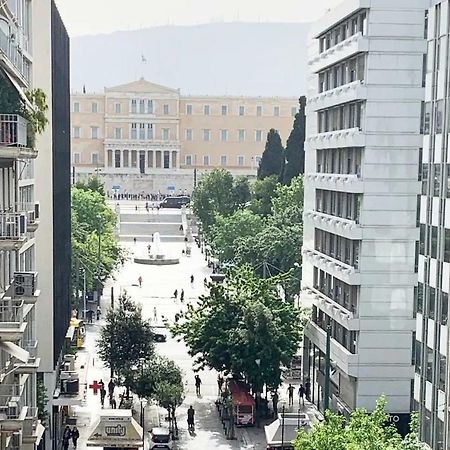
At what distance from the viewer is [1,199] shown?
21.1 metres

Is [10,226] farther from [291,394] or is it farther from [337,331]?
[291,394]

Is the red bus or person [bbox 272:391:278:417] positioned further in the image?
person [bbox 272:391:278:417]

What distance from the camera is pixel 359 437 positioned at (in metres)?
19.3

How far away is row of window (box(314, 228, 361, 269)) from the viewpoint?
108ft

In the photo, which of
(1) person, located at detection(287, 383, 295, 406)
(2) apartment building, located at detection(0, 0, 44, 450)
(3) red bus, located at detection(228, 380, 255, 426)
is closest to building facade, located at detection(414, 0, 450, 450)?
(2) apartment building, located at detection(0, 0, 44, 450)

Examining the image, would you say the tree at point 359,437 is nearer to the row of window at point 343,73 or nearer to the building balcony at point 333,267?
Result: the building balcony at point 333,267

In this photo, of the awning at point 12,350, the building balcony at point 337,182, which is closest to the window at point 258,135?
the building balcony at point 337,182

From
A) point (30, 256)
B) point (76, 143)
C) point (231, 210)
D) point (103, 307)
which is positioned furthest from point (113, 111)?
point (30, 256)

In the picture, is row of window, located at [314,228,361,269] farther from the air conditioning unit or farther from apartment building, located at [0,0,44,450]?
the air conditioning unit

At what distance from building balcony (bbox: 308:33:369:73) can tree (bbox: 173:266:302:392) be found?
8534 millimetres

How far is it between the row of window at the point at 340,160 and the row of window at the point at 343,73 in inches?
92.5

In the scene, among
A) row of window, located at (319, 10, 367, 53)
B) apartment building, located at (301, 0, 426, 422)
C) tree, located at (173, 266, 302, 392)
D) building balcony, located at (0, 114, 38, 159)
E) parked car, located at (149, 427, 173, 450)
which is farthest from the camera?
tree, located at (173, 266, 302, 392)

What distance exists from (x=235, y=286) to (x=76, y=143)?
11346cm

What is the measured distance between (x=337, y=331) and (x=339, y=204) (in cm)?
440
